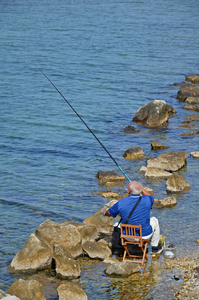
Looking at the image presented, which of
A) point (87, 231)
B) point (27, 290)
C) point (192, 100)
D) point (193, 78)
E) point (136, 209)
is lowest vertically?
point (193, 78)

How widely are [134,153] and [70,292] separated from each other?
31.4 feet

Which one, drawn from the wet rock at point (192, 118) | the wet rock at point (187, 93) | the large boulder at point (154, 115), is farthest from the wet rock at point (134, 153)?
the wet rock at point (187, 93)

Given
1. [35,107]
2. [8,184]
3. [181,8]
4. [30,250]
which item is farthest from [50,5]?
[30,250]

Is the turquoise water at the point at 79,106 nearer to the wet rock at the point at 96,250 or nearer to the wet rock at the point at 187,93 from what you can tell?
the wet rock at the point at 187,93

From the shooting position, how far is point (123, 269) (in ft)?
31.6

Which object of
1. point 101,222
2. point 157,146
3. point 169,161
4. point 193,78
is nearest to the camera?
point 101,222

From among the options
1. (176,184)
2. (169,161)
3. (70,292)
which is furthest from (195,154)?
(70,292)

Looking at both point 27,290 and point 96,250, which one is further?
point 96,250

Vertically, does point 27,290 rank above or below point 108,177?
above

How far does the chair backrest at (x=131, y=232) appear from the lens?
9.84 m

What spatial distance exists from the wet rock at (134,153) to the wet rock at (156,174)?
78.0 inches

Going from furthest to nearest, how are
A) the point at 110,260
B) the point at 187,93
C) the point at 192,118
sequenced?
the point at 187,93 < the point at 192,118 < the point at 110,260

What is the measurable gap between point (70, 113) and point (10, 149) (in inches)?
245

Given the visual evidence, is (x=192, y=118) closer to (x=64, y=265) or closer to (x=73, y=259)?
(x=73, y=259)
